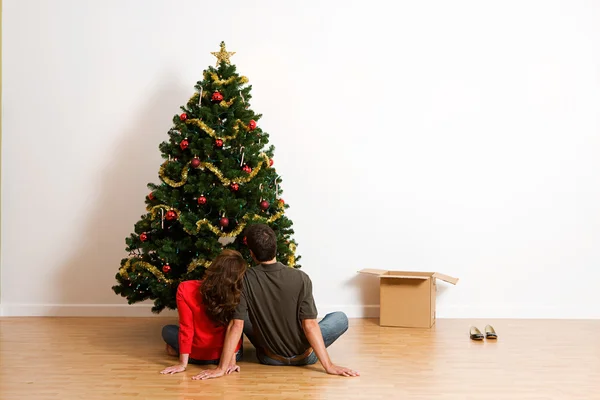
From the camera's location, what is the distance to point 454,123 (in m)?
6.08

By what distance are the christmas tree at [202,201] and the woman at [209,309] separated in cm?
69

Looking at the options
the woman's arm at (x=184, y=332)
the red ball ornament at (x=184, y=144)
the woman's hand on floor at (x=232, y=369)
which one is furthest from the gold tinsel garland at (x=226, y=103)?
the woman's hand on floor at (x=232, y=369)

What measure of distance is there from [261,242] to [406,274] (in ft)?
7.46

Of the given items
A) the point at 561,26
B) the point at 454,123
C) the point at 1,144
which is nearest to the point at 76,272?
the point at 1,144

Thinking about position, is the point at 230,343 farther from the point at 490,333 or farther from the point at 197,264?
the point at 490,333

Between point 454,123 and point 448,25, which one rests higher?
point 448,25

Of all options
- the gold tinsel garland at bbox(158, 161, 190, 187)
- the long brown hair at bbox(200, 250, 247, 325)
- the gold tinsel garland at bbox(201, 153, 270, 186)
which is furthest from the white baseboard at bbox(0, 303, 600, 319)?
the long brown hair at bbox(200, 250, 247, 325)

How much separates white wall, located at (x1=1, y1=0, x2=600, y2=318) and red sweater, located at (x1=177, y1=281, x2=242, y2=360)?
197 centimetres

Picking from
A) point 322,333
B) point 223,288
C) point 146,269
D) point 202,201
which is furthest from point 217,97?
point 322,333

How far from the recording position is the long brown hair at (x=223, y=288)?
3977mm

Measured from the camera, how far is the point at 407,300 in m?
5.58

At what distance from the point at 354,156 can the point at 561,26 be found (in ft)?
6.91

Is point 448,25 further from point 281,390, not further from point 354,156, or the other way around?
point 281,390

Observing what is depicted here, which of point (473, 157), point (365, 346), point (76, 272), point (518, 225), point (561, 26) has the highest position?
point (561, 26)
